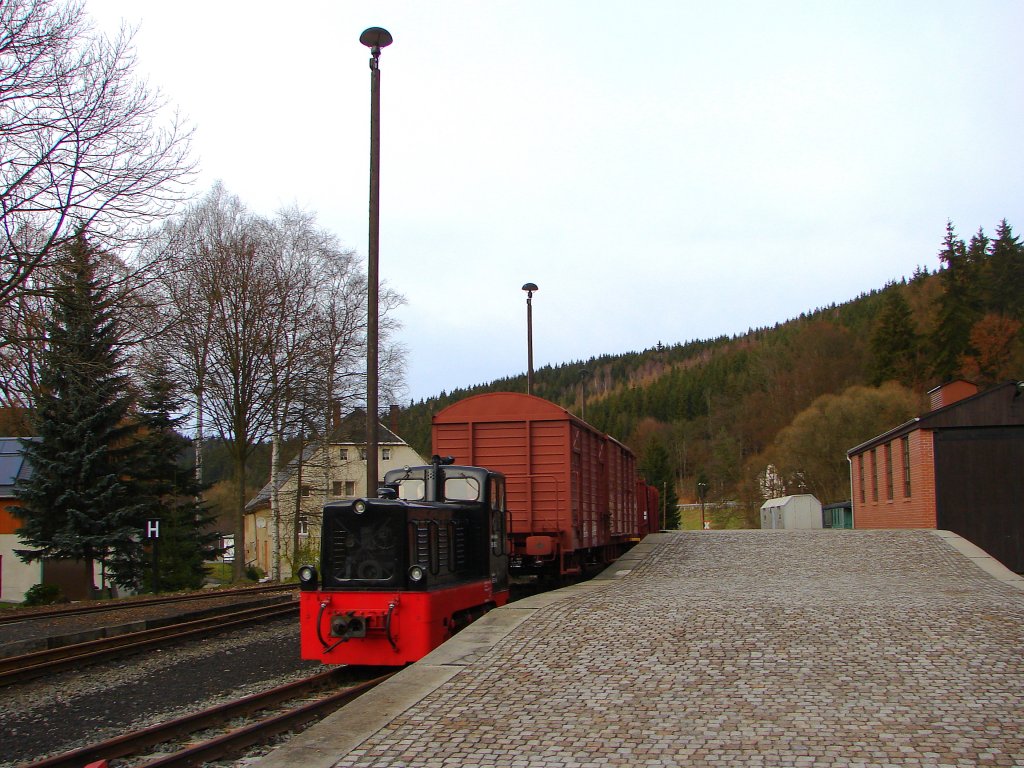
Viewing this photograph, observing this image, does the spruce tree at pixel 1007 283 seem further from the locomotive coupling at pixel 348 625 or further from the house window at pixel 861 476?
the locomotive coupling at pixel 348 625

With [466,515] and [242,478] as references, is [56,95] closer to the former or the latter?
[466,515]

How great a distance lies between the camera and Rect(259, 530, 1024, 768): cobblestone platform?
17.2 feet

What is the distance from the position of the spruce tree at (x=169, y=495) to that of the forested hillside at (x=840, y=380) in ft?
49.6

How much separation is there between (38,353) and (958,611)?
1245 cm

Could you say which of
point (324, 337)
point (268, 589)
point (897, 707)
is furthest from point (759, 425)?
point (897, 707)

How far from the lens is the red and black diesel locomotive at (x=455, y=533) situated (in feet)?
29.0

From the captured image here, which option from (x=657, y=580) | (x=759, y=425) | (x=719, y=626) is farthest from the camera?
(x=759, y=425)

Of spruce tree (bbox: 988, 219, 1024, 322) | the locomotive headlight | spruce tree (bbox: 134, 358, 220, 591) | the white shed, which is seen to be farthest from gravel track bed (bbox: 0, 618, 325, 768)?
spruce tree (bbox: 988, 219, 1024, 322)

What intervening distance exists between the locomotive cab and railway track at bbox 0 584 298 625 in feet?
27.0

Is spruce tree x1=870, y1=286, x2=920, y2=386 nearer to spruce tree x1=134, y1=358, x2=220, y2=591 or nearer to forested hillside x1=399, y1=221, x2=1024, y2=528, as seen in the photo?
forested hillside x1=399, y1=221, x2=1024, y2=528

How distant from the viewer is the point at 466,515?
10.8 metres

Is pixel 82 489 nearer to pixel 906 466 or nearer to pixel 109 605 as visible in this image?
pixel 109 605

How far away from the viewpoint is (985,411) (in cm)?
2283

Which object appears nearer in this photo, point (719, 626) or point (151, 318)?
point (719, 626)
